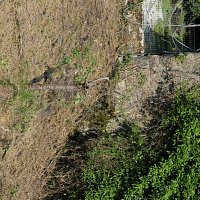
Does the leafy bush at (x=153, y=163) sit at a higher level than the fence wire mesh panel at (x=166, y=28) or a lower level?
lower

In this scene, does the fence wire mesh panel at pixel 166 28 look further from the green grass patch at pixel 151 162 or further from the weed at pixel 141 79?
the green grass patch at pixel 151 162

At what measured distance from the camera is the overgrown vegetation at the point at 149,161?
610 centimetres

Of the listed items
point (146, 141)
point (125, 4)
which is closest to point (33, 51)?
point (125, 4)

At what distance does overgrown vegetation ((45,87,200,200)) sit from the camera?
20.0 feet

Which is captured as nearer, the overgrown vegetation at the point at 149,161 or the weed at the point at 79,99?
the overgrown vegetation at the point at 149,161

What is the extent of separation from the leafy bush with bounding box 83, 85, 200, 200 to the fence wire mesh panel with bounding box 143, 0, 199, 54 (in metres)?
1.12

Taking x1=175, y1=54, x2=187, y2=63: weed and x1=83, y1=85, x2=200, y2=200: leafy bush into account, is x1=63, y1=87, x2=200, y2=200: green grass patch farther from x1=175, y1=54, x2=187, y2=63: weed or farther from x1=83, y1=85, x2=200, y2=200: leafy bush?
x1=175, y1=54, x2=187, y2=63: weed

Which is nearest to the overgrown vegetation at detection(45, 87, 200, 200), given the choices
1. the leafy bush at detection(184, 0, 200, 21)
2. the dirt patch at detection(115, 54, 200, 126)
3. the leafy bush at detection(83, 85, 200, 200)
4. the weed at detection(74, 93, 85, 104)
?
the leafy bush at detection(83, 85, 200, 200)

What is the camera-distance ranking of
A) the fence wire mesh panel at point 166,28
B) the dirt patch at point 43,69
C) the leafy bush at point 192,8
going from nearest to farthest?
1. the dirt patch at point 43,69
2. the leafy bush at point 192,8
3. the fence wire mesh panel at point 166,28

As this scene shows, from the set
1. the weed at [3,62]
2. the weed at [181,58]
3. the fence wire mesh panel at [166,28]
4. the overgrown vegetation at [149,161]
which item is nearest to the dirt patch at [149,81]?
the weed at [181,58]

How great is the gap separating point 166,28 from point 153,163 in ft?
7.57

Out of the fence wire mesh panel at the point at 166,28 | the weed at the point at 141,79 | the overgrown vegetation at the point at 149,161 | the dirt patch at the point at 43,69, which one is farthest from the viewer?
the fence wire mesh panel at the point at 166,28

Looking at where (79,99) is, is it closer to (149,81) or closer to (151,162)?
(149,81)

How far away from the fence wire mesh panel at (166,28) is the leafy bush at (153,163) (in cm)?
112
